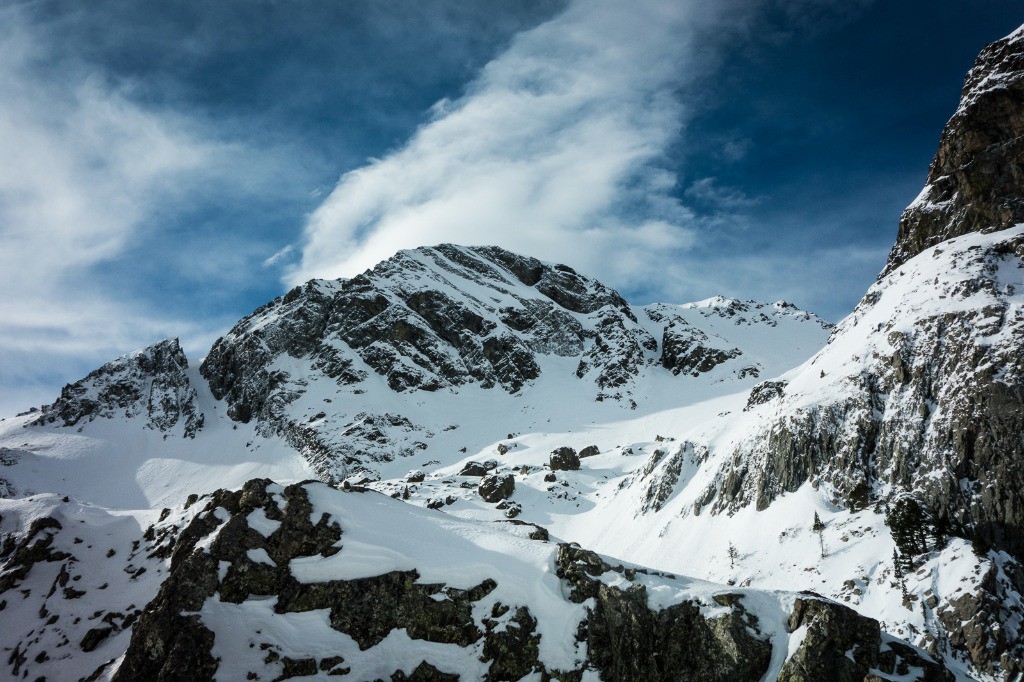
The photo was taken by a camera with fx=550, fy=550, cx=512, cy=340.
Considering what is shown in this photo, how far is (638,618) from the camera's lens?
73.6ft

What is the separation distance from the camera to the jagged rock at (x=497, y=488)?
6662 cm

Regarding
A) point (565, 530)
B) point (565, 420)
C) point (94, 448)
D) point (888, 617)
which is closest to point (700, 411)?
point (565, 420)

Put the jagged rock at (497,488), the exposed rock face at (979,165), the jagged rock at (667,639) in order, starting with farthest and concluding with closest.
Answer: the jagged rock at (497,488), the exposed rock face at (979,165), the jagged rock at (667,639)

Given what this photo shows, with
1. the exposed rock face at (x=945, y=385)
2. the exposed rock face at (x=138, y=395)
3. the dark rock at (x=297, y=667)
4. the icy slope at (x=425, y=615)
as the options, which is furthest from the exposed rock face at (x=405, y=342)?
the dark rock at (x=297, y=667)

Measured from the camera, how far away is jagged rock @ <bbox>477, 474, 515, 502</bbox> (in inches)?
2623

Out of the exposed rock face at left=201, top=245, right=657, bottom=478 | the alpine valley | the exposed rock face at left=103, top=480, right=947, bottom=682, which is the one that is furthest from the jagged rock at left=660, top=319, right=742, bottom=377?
the exposed rock face at left=103, top=480, right=947, bottom=682

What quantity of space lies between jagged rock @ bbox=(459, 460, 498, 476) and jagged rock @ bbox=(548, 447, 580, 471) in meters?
8.87

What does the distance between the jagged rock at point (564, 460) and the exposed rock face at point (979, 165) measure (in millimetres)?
Result: 42874

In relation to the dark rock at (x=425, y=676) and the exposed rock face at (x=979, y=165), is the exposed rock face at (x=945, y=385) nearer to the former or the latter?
the exposed rock face at (x=979, y=165)

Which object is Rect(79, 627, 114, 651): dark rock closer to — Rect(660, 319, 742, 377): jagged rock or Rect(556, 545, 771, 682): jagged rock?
Rect(556, 545, 771, 682): jagged rock

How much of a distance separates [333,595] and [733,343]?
4180 inches

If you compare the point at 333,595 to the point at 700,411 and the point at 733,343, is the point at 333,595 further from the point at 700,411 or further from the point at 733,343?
the point at 733,343

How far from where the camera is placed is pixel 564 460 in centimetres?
7400

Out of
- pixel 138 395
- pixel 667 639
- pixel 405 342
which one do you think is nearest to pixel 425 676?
pixel 667 639
